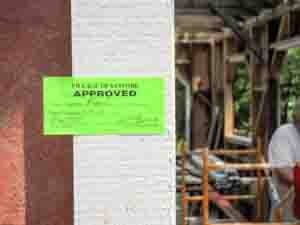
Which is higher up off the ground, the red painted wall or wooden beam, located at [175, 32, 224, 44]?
wooden beam, located at [175, 32, 224, 44]

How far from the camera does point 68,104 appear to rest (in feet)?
6.81

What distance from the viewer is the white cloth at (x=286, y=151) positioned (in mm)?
4328

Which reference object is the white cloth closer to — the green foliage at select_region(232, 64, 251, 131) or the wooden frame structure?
Result: the wooden frame structure

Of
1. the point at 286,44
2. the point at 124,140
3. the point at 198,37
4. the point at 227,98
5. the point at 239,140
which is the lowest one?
the point at 239,140

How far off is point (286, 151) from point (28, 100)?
2835 mm

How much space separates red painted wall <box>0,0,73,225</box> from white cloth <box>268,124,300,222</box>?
267cm

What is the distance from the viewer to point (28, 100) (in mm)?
2074

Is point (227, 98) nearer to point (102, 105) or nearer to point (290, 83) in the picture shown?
point (290, 83)

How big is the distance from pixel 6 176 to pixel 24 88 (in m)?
0.37

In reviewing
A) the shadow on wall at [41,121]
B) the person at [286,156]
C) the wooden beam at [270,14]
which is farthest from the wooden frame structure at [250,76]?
the shadow on wall at [41,121]

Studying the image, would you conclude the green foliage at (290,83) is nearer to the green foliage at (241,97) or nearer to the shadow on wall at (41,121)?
the green foliage at (241,97)

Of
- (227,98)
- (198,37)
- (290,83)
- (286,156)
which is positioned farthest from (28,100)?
(198,37)

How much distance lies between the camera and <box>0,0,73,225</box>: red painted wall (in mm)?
2070

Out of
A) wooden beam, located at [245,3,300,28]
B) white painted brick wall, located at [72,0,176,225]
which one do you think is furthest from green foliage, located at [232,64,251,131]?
white painted brick wall, located at [72,0,176,225]
